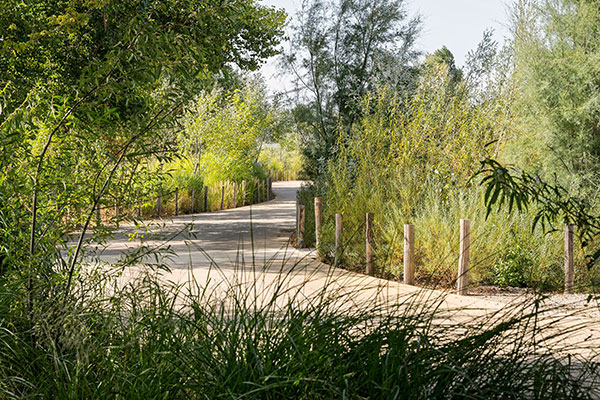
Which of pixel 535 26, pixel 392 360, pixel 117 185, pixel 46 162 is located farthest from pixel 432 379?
pixel 535 26

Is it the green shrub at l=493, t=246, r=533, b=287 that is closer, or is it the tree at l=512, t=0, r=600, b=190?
the green shrub at l=493, t=246, r=533, b=287

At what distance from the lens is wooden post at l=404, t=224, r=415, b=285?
748 centimetres

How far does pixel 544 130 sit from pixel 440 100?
1.91m

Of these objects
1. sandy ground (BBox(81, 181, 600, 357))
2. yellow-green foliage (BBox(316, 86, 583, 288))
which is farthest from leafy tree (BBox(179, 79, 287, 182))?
yellow-green foliage (BBox(316, 86, 583, 288))

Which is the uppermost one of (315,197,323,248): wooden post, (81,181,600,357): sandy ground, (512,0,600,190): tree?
(512,0,600,190): tree

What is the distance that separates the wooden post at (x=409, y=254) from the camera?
24.6 ft

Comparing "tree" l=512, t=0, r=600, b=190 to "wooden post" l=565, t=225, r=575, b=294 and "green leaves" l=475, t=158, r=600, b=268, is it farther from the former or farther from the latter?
"green leaves" l=475, t=158, r=600, b=268

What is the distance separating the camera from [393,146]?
33.0 ft

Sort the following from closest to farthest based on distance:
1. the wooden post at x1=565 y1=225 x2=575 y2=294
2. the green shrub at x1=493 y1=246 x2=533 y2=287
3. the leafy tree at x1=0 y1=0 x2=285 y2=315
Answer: the leafy tree at x1=0 y1=0 x2=285 y2=315, the wooden post at x1=565 y1=225 x2=575 y2=294, the green shrub at x1=493 y1=246 x2=533 y2=287

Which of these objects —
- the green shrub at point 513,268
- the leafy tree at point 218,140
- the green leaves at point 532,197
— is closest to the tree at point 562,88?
the green shrub at point 513,268

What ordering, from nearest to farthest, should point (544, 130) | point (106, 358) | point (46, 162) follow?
1. point (106, 358)
2. point (46, 162)
3. point (544, 130)

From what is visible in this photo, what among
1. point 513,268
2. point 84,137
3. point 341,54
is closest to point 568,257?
point 513,268

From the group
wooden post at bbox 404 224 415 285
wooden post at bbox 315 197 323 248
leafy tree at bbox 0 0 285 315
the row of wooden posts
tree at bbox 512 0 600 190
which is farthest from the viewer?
wooden post at bbox 315 197 323 248

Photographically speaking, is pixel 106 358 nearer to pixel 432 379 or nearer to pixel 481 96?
pixel 432 379
